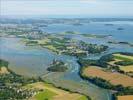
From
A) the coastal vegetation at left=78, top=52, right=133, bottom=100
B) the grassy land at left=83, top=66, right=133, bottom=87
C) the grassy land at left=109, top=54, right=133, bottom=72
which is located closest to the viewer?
the coastal vegetation at left=78, top=52, right=133, bottom=100

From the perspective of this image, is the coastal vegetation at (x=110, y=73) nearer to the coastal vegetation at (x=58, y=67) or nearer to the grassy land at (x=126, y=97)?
the grassy land at (x=126, y=97)

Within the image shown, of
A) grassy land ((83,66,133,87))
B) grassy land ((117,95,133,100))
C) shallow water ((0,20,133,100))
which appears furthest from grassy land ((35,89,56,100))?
grassy land ((83,66,133,87))

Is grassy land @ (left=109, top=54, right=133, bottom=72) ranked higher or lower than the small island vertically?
higher

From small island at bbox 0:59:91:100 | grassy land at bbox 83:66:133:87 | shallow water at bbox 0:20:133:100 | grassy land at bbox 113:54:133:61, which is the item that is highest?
grassy land at bbox 113:54:133:61

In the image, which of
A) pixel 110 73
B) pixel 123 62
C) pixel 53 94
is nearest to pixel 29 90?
pixel 53 94

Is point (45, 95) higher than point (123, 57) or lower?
lower

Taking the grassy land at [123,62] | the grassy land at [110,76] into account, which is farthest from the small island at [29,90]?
the grassy land at [123,62]

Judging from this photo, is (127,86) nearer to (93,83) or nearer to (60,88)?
(93,83)

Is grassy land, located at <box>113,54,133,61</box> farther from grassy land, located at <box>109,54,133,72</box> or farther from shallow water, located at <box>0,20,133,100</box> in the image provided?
shallow water, located at <box>0,20,133,100</box>

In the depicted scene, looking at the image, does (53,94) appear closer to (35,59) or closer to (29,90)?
(29,90)
